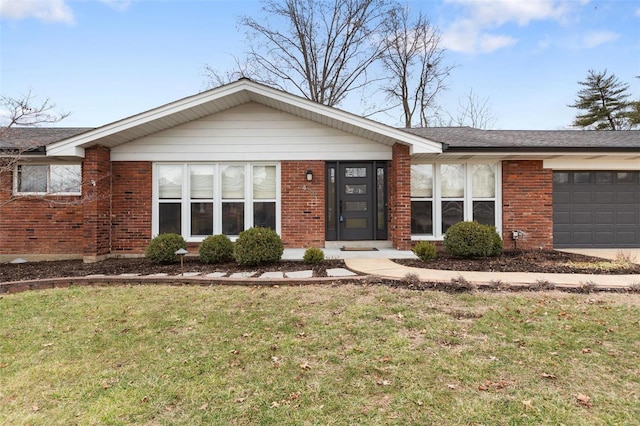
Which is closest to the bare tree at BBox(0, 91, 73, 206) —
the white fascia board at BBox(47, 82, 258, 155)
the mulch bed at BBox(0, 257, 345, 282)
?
the white fascia board at BBox(47, 82, 258, 155)

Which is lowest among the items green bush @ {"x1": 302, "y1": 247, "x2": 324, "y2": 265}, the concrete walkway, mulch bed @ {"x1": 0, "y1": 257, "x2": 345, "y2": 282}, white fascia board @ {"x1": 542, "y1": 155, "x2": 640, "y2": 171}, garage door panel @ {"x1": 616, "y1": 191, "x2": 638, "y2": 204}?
mulch bed @ {"x1": 0, "y1": 257, "x2": 345, "y2": 282}

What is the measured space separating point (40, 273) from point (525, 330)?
8048mm

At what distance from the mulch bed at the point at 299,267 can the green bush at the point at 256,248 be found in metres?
0.17

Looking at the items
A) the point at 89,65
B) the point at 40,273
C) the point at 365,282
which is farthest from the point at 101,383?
the point at 89,65

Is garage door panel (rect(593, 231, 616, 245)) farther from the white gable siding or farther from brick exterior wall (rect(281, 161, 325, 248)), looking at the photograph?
the white gable siding

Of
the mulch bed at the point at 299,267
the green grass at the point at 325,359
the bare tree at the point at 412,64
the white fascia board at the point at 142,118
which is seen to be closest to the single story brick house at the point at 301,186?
the white fascia board at the point at 142,118

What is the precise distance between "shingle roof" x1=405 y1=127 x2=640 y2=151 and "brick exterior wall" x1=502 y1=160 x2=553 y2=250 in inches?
29.9

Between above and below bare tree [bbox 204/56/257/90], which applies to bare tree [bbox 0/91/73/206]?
below

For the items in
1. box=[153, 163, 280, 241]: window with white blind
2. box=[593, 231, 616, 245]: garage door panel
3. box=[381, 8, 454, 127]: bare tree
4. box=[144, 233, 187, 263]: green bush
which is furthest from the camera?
box=[381, 8, 454, 127]: bare tree

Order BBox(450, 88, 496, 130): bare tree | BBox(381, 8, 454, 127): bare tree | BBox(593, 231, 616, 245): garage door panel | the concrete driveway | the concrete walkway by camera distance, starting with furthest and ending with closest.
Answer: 1. BBox(450, 88, 496, 130): bare tree
2. BBox(381, 8, 454, 127): bare tree
3. BBox(593, 231, 616, 245): garage door panel
4. the concrete driveway
5. the concrete walkway

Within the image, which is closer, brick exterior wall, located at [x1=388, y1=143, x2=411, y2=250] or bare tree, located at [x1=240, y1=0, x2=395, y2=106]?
brick exterior wall, located at [x1=388, y1=143, x2=411, y2=250]

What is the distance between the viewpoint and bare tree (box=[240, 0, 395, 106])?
20.2 meters

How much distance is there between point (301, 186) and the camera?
8945 millimetres

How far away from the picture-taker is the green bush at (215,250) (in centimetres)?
711
